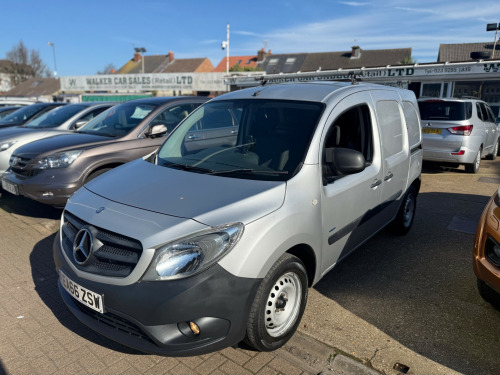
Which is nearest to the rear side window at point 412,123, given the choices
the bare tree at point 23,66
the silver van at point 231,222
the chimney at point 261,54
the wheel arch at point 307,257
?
the silver van at point 231,222

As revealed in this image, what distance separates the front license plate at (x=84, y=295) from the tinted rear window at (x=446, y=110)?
27.1 feet

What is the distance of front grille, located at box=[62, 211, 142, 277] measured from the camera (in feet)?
7.28

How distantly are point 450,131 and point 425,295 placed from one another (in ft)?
19.7

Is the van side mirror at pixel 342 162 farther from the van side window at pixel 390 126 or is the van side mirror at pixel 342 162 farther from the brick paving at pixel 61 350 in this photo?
the brick paving at pixel 61 350

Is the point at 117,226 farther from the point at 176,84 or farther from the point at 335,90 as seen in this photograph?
the point at 176,84

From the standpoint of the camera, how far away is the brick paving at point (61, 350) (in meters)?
2.51

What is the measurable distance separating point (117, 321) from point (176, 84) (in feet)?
89.7

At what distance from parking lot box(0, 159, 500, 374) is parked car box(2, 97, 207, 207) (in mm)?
678

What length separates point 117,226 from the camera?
7.59ft

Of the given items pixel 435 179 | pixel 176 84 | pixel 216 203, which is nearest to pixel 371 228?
pixel 216 203

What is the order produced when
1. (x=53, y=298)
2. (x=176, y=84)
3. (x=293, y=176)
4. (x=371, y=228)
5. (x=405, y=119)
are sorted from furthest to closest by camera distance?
(x=176, y=84) < (x=405, y=119) < (x=371, y=228) < (x=53, y=298) < (x=293, y=176)

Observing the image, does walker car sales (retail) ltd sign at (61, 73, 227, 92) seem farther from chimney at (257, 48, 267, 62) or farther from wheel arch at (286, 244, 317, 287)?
wheel arch at (286, 244, 317, 287)

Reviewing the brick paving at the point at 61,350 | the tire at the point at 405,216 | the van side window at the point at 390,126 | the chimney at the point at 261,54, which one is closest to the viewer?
the brick paving at the point at 61,350

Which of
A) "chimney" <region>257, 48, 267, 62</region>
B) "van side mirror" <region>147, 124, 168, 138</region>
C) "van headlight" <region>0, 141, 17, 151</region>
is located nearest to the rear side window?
"van side mirror" <region>147, 124, 168, 138</region>
